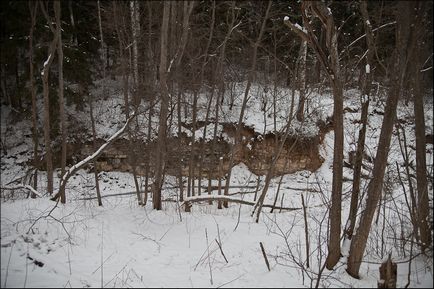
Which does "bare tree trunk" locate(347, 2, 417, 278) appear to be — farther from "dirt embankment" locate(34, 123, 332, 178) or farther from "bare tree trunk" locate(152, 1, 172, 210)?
"dirt embankment" locate(34, 123, 332, 178)

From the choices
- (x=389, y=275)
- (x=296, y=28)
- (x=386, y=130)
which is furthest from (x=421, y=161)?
(x=296, y=28)

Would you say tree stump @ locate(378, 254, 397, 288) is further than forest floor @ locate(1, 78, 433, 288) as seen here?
No

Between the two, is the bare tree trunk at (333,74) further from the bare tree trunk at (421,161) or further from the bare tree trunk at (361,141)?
the bare tree trunk at (421,161)

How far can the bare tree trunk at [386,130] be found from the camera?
5156 mm

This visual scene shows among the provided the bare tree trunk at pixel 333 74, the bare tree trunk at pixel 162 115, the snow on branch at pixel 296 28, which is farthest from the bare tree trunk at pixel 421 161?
the bare tree trunk at pixel 162 115

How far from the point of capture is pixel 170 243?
26.5 ft

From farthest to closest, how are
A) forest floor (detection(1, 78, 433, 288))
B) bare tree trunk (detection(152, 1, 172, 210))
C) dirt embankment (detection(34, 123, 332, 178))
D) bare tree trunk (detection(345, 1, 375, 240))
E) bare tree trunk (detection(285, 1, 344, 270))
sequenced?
dirt embankment (detection(34, 123, 332, 178)) < bare tree trunk (detection(152, 1, 172, 210)) < bare tree trunk (detection(345, 1, 375, 240)) < bare tree trunk (detection(285, 1, 344, 270)) < forest floor (detection(1, 78, 433, 288))

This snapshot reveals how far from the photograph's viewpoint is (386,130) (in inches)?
215

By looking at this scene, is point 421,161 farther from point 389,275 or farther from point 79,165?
point 79,165

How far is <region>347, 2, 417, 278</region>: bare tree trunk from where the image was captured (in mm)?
5156

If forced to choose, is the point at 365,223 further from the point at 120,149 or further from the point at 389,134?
the point at 120,149

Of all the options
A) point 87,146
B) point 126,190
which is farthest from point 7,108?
point 126,190

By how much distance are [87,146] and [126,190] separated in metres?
4.15

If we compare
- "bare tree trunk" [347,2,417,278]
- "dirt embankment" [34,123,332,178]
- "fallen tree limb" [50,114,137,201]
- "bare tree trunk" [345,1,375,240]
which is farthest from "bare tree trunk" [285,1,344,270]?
"dirt embankment" [34,123,332,178]
